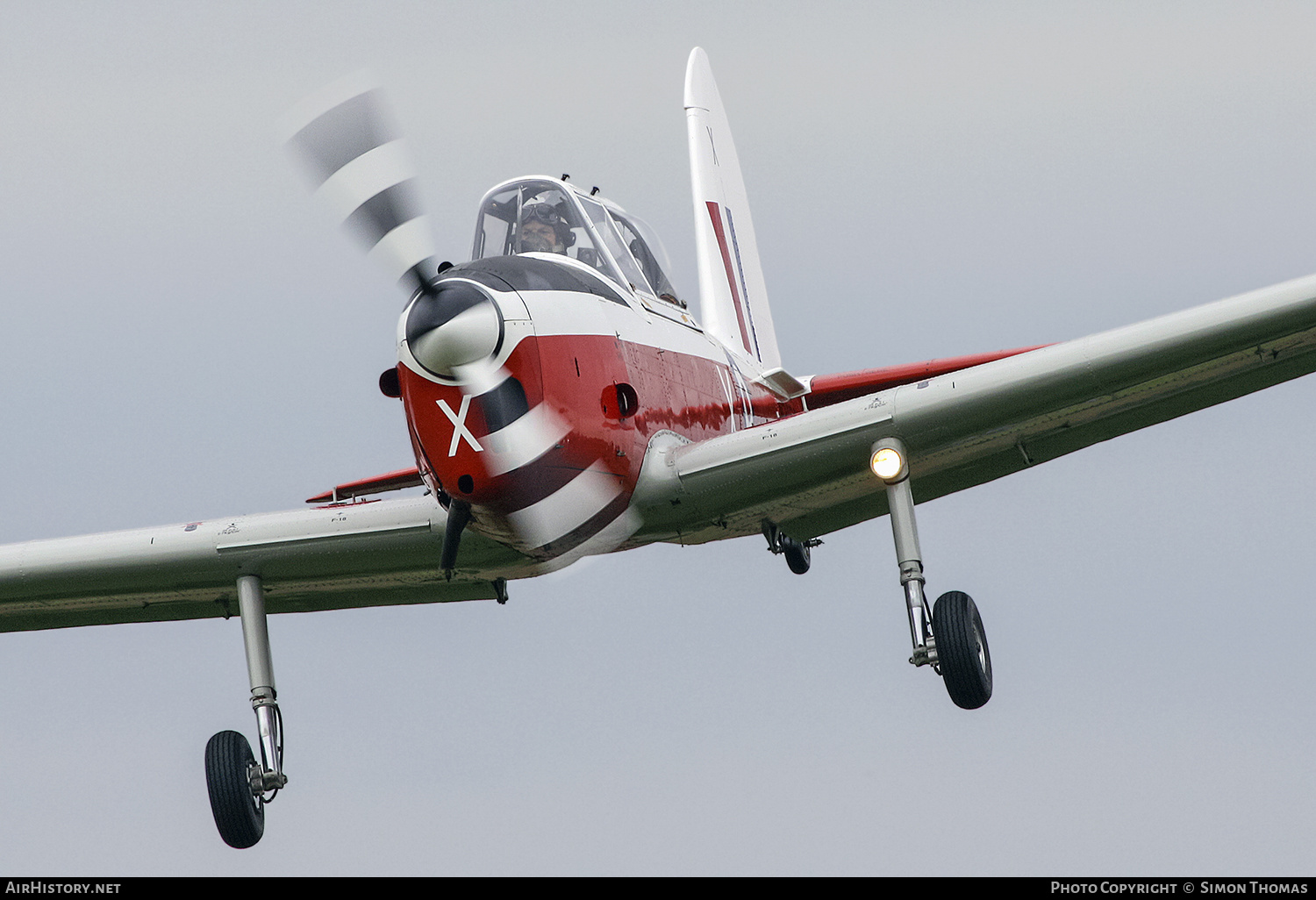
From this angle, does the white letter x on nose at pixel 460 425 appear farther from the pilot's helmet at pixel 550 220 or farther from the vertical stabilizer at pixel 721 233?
the vertical stabilizer at pixel 721 233

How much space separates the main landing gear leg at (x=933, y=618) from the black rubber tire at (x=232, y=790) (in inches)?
194

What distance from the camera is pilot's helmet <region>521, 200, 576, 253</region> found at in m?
12.6

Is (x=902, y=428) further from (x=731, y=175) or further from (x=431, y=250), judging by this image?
(x=731, y=175)

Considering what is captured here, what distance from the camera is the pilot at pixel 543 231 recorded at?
1258 centimetres

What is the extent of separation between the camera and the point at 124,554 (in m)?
13.5

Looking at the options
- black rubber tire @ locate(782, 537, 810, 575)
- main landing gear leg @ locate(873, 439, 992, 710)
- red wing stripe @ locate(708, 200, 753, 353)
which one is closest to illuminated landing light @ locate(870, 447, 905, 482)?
main landing gear leg @ locate(873, 439, 992, 710)

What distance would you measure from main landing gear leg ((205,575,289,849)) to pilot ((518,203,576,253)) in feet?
12.7

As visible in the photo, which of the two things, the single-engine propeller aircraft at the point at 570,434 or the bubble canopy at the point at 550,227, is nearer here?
the single-engine propeller aircraft at the point at 570,434

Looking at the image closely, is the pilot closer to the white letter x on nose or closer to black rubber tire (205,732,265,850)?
the white letter x on nose

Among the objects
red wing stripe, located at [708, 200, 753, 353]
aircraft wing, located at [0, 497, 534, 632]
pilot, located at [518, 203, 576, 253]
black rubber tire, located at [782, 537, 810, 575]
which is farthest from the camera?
red wing stripe, located at [708, 200, 753, 353]

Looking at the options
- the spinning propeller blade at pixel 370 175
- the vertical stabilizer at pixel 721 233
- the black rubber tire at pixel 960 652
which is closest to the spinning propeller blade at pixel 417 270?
the spinning propeller blade at pixel 370 175

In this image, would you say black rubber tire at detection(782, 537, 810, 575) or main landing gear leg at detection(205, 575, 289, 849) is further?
black rubber tire at detection(782, 537, 810, 575)

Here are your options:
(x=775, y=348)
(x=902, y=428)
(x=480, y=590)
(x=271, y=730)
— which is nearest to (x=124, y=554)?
(x=271, y=730)

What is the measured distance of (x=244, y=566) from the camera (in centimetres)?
1353
